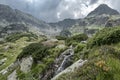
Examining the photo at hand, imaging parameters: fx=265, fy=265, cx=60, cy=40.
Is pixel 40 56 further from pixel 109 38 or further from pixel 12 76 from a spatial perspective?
pixel 109 38

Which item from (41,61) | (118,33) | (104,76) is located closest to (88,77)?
(104,76)

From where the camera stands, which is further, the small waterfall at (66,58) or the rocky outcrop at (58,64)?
the rocky outcrop at (58,64)

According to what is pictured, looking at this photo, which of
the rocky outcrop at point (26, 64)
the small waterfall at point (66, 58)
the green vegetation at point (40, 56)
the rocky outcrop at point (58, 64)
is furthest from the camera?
the rocky outcrop at point (26, 64)

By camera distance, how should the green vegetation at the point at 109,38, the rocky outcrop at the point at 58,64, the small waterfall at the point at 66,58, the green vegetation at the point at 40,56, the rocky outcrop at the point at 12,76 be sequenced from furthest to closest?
the rocky outcrop at the point at 12,76
the green vegetation at the point at 40,56
the rocky outcrop at the point at 58,64
the small waterfall at the point at 66,58
the green vegetation at the point at 109,38

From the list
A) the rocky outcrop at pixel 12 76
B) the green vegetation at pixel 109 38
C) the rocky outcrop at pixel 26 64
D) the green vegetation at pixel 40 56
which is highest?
the green vegetation at pixel 109 38

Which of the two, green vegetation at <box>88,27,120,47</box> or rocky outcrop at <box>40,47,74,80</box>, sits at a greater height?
green vegetation at <box>88,27,120,47</box>

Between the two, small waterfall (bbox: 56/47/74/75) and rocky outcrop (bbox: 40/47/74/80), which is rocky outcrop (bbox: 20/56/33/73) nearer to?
rocky outcrop (bbox: 40/47/74/80)

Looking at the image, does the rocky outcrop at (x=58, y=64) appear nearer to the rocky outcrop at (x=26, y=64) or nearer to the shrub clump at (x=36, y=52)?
the shrub clump at (x=36, y=52)

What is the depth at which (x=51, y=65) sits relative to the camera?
1221 inches

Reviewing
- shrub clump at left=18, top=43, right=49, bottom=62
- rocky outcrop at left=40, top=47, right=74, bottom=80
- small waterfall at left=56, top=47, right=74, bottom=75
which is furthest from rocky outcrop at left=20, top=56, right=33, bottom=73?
small waterfall at left=56, top=47, right=74, bottom=75

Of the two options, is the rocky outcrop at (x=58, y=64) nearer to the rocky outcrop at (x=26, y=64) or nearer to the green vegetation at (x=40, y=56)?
the green vegetation at (x=40, y=56)

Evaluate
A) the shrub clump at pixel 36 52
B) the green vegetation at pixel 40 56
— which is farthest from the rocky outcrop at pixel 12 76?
the shrub clump at pixel 36 52

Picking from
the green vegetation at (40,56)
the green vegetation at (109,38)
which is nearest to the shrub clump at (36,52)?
the green vegetation at (40,56)

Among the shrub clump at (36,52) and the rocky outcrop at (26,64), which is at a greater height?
the shrub clump at (36,52)
